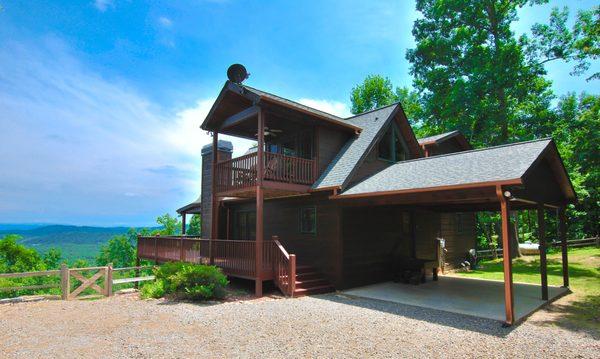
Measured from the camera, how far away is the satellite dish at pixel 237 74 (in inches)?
495

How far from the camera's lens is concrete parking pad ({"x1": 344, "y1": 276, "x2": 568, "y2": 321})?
28.8 feet

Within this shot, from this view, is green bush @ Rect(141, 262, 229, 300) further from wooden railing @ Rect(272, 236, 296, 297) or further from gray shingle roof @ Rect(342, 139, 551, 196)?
gray shingle roof @ Rect(342, 139, 551, 196)

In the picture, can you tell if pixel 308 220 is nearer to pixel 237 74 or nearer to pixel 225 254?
pixel 225 254

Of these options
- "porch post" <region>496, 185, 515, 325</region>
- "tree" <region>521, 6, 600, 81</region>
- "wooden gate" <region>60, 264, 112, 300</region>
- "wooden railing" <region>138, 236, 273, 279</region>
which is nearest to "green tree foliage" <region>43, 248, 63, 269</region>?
"wooden railing" <region>138, 236, 273, 279</region>

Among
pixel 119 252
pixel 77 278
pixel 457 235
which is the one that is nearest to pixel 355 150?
pixel 457 235

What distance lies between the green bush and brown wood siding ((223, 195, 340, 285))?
3330 mm

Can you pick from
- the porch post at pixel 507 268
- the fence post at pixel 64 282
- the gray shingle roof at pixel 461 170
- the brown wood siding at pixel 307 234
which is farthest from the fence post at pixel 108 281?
the porch post at pixel 507 268

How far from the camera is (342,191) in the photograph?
11.5 m

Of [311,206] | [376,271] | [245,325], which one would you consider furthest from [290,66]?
[245,325]

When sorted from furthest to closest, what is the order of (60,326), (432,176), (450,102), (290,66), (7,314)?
(450,102) → (290,66) → (432,176) → (7,314) → (60,326)

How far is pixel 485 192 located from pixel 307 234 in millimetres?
6416

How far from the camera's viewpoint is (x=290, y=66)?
1864cm

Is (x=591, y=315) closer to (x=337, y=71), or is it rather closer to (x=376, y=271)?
(x=376, y=271)

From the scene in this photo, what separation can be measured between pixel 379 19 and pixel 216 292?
13034 mm
